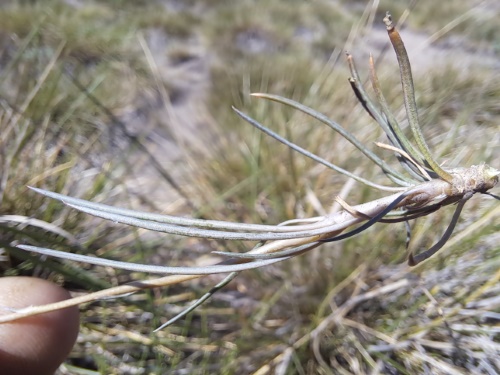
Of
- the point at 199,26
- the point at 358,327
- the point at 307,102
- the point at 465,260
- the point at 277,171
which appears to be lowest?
the point at 358,327

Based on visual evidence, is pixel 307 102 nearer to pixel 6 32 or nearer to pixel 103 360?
pixel 103 360

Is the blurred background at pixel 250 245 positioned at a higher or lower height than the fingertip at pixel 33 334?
higher

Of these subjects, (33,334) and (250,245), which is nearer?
(33,334)

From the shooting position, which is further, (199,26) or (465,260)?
(199,26)

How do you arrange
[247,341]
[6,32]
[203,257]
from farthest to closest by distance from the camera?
1. [6,32]
2. [203,257]
3. [247,341]

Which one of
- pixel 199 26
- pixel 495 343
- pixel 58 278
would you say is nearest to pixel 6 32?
pixel 199 26

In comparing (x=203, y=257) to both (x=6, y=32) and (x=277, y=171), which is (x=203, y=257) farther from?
(x=6, y=32)

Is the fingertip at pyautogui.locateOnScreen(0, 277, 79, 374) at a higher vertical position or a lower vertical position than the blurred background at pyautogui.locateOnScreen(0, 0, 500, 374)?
lower

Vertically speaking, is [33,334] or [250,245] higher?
[250,245]

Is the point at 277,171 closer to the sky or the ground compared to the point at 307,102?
closer to the ground

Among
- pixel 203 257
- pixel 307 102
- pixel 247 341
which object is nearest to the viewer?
pixel 247 341
